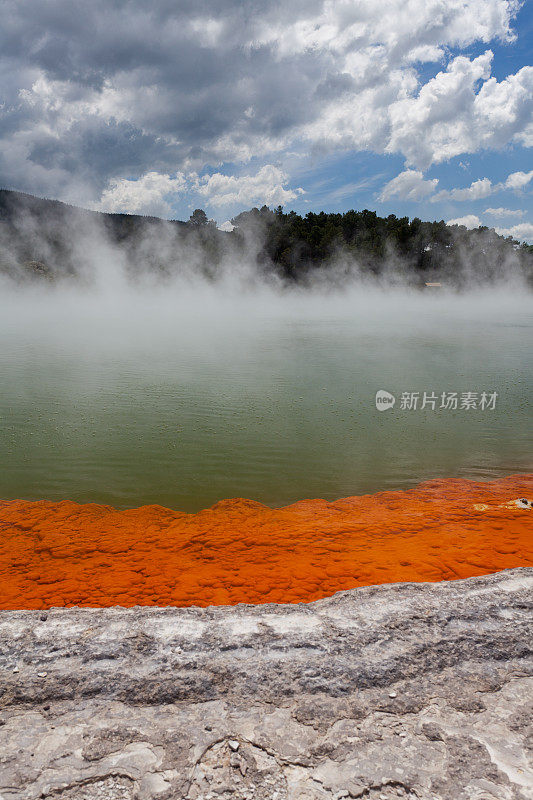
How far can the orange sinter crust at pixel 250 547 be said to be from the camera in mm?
4508

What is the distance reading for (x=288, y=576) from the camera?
4.73 m

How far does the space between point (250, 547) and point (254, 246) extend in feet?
199

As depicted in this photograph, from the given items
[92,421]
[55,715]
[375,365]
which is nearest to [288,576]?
[55,715]

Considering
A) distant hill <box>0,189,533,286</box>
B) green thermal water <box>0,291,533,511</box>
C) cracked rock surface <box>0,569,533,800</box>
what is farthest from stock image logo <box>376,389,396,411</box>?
distant hill <box>0,189,533,286</box>

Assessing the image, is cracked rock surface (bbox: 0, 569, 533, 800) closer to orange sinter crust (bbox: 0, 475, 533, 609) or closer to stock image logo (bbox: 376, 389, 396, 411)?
orange sinter crust (bbox: 0, 475, 533, 609)

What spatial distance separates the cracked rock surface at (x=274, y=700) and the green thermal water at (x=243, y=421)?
3516 millimetres

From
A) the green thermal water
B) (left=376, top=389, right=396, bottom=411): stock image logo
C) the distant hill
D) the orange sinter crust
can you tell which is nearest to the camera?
the orange sinter crust

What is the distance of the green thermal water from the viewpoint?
7332 millimetres

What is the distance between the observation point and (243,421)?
10.1 metres

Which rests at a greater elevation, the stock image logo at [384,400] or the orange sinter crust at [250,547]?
the stock image logo at [384,400]

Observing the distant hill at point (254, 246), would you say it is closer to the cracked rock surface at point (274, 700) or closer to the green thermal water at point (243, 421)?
the green thermal water at point (243, 421)

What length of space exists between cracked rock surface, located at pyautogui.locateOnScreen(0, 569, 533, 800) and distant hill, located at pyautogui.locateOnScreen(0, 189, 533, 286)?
5984cm

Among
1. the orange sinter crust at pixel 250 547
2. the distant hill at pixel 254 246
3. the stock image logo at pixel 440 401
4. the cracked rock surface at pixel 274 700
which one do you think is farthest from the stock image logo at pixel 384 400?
the distant hill at pixel 254 246

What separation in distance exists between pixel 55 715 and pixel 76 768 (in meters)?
0.42
